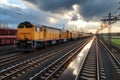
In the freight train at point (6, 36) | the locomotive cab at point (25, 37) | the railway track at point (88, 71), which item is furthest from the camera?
the freight train at point (6, 36)

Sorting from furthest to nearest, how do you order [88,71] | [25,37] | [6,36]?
[6,36] → [25,37] → [88,71]

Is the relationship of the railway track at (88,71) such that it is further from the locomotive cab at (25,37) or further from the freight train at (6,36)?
the freight train at (6,36)

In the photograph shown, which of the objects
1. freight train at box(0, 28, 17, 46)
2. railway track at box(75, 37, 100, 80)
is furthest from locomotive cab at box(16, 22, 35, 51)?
freight train at box(0, 28, 17, 46)

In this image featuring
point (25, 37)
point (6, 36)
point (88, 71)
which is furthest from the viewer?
point (6, 36)

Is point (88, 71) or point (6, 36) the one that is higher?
point (6, 36)

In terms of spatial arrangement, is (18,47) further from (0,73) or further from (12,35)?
(12,35)

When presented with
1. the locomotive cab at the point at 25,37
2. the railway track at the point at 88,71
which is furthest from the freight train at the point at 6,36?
the railway track at the point at 88,71

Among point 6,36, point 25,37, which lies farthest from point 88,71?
point 6,36

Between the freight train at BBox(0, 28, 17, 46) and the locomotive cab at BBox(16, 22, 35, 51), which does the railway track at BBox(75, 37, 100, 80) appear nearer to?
the locomotive cab at BBox(16, 22, 35, 51)

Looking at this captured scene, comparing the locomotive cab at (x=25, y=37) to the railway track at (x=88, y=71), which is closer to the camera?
the railway track at (x=88, y=71)

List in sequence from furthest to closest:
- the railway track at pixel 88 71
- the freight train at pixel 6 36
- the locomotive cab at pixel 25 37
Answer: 1. the freight train at pixel 6 36
2. the locomotive cab at pixel 25 37
3. the railway track at pixel 88 71

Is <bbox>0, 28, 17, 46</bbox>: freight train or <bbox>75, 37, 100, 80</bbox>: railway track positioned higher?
<bbox>0, 28, 17, 46</bbox>: freight train

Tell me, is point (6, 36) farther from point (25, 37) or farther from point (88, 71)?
point (88, 71)

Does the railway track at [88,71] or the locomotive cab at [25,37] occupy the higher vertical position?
the locomotive cab at [25,37]
